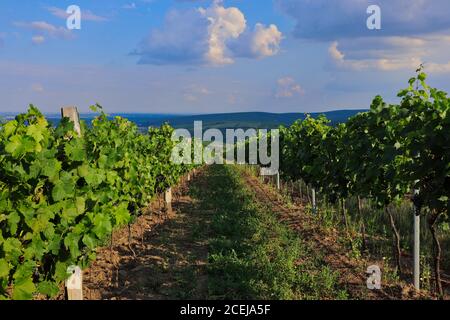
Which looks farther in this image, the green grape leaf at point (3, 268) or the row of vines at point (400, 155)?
the row of vines at point (400, 155)

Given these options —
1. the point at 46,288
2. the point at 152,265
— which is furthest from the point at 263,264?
the point at 46,288

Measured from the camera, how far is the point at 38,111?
4.53 meters

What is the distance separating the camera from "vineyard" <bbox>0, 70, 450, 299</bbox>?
12.5 ft

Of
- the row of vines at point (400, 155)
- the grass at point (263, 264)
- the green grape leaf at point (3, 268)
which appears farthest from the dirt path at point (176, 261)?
the green grape leaf at point (3, 268)

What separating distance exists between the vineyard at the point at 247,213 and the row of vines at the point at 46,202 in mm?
11

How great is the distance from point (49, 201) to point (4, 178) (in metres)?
0.58

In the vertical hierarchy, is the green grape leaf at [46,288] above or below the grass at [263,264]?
above

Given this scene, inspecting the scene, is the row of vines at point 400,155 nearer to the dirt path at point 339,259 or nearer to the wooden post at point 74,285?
the dirt path at point 339,259

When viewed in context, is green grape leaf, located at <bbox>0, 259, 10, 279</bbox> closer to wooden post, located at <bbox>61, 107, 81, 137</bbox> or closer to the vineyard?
the vineyard

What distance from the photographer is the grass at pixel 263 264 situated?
5.61 meters

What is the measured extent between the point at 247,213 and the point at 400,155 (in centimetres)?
536

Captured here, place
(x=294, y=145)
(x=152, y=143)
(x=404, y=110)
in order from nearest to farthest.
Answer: (x=404, y=110)
(x=152, y=143)
(x=294, y=145)

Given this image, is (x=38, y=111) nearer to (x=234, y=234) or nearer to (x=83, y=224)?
(x=83, y=224)
